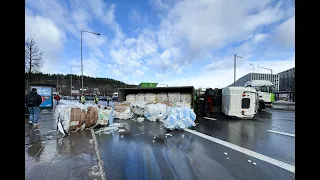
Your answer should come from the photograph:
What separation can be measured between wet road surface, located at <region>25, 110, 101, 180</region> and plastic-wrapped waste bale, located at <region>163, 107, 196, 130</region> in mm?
3450

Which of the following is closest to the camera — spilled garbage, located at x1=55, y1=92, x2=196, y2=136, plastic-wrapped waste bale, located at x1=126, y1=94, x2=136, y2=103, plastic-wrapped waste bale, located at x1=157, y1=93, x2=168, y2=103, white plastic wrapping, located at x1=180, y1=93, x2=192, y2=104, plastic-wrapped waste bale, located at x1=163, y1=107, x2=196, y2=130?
spilled garbage, located at x1=55, y1=92, x2=196, y2=136

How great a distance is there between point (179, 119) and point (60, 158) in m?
5.07

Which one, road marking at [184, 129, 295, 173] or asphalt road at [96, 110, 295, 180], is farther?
road marking at [184, 129, 295, 173]

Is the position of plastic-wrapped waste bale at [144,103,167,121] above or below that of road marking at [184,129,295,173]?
above

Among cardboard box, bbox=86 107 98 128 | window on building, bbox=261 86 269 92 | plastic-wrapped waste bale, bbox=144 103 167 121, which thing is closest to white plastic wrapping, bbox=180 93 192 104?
plastic-wrapped waste bale, bbox=144 103 167 121

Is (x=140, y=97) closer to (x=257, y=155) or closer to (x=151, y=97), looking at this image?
(x=151, y=97)

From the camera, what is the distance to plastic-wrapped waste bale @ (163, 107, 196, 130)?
7813 millimetres

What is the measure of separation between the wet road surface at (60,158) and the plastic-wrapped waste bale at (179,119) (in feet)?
11.3

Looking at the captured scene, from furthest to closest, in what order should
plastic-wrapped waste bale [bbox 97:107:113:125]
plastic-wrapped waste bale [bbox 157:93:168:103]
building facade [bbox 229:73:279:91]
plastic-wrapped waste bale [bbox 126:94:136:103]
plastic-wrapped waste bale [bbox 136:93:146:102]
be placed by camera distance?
building facade [bbox 229:73:279:91] → plastic-wrapped waste bale [bbox 126:94:136:103] → plastic-wrapped waste bale [bbox 136:93:146:102] → plastic-wrapped waste bale [bbox 157:93:168:103] → plastic-wrapped waste bale [bbox 97:107:113:125]

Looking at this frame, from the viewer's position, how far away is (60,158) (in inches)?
168

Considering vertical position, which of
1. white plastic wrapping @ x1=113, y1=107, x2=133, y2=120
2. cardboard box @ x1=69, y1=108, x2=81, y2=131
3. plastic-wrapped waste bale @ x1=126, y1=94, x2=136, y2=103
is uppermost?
plastic-wrapped waste bale @ x1=126, y1=94, x2=136, y2=103

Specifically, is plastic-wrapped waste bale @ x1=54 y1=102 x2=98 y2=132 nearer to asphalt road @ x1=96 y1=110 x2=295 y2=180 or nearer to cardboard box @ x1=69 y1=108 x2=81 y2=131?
cardboard box @ x1=69 y1=108 x2=81 y2=131
